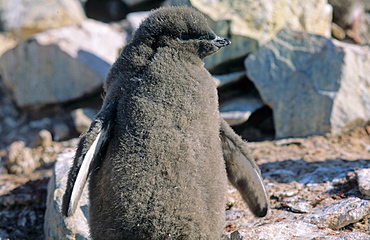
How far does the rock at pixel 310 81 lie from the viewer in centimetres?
498

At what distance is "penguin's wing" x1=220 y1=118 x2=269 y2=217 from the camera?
301 cm

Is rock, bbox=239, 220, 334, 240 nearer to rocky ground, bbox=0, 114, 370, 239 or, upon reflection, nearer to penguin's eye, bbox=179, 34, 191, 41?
rocky ground, bbox=0, 114, 370, 239

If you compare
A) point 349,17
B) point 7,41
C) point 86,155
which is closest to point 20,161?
point 86,155

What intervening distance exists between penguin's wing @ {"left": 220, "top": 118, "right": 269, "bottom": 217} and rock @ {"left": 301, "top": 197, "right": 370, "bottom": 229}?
1.09ft

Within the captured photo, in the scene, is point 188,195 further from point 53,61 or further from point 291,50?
point 53,61

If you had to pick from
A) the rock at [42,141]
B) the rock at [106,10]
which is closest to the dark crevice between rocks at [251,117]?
the rock at [42,141]

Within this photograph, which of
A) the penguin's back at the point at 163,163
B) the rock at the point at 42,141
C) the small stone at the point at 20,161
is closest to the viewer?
the penguin's back at the point at 163,163

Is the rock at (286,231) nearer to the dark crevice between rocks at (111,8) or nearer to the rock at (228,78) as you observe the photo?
the rock at (228,78)

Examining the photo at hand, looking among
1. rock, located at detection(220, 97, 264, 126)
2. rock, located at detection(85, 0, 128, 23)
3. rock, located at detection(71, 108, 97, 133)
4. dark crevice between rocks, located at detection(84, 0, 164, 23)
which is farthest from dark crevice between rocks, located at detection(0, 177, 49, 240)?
rock, located at detection(85, 0, 128, 23)

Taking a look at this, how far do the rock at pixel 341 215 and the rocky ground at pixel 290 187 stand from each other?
1 cm

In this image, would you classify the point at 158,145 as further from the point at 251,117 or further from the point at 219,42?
the point at 251,117

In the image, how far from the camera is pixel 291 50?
18.0ft

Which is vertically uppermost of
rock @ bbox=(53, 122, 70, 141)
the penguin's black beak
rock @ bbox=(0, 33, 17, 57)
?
the penguin's black beak

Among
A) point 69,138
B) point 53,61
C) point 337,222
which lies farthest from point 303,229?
point 53,61
